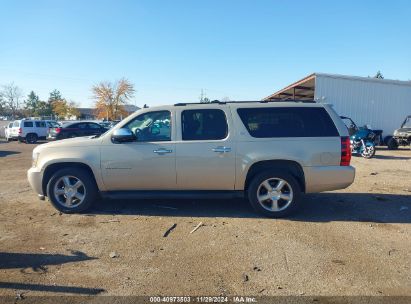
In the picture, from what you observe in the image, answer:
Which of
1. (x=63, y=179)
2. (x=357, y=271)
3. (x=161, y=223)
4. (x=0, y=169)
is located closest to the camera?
(x=357, y=271)

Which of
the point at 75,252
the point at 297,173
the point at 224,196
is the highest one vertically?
the point at 297,173

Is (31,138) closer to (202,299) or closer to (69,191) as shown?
(69,191)

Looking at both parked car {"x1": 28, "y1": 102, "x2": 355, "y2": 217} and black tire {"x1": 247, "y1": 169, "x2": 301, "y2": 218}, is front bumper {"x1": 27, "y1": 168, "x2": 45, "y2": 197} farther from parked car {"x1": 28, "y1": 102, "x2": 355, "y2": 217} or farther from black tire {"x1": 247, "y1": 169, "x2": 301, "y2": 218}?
black tire {"x1": 247, "y1": 169, "x2": 301, "y2": 218}

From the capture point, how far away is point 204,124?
5578 millimetres

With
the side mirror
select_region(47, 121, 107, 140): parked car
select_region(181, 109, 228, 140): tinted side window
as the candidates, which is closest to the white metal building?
select_region(47, 121, 107, 140): parked car

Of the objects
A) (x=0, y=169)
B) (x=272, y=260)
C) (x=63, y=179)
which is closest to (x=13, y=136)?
(x=0, y=169)

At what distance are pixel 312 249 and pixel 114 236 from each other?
9.04 ft

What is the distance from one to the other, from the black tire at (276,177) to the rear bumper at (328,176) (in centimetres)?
24

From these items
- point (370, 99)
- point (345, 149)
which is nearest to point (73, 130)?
point (370, 99)

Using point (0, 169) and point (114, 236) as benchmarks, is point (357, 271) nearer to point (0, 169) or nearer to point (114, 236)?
point (114, 236)

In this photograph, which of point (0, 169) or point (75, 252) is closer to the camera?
point (75, 252)

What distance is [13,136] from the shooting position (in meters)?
26.0

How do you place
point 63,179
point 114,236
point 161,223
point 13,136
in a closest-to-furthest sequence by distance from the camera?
1. point 114,236
2. point 161,223
3. point 63,179
4. point 13,136

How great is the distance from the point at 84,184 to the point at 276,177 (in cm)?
326
